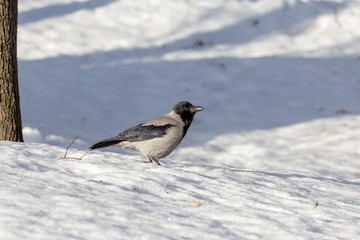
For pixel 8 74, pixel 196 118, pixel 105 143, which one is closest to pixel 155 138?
pixel 105 143

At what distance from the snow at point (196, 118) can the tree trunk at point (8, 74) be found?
576 mm

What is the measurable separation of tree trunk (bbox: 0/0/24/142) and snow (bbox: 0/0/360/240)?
576mm

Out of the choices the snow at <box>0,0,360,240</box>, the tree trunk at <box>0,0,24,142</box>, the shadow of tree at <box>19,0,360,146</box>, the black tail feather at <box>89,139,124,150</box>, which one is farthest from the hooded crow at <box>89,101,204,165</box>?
the shadow of tree at <box>19,0,360,146</box>

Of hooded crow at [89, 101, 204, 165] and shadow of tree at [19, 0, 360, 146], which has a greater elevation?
shadow of tree at [19, 0, 360, 146]

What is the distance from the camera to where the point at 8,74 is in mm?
7016

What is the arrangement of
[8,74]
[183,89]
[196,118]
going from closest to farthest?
[8,74] → [196,118] → [183,89]

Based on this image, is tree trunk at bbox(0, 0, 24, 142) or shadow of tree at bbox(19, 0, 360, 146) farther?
shadow of tree at bbox(19, 0, 360, 146)

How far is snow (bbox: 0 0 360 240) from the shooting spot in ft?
15.0

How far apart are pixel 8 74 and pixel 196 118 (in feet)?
18.4

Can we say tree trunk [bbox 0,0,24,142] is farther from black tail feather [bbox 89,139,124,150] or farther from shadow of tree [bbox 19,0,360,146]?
shadow of tree [bbox 19,0,360,146]

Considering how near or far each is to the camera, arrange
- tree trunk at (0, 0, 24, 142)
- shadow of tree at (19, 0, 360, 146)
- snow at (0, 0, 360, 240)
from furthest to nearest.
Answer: shadow of tree at (19, 0, 360, 146) → tree trunk at (0, 0, 24, 142) → snow at (0, 0, 360, 240)

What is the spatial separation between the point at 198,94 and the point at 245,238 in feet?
28.1

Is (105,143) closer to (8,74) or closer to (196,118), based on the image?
(8,74)

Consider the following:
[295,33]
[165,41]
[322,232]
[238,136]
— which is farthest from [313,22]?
[322,232]
